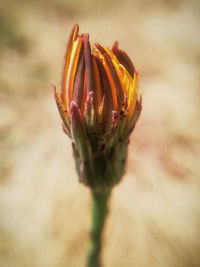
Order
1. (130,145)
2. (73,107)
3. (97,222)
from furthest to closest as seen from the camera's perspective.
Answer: (130,145) < (97,222) < (73,107)

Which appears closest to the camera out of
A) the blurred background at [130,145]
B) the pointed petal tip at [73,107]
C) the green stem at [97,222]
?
the pointed petal tip at [73,107]

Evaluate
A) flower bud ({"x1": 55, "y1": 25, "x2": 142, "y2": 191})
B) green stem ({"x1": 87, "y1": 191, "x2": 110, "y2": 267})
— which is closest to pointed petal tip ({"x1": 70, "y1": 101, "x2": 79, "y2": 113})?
flower bud ({"x1": 55, "y1": 25, "x2": 142, "y2": 191})

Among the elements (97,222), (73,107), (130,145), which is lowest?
(97,222)

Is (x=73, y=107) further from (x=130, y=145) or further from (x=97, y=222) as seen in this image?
(x=130, y=145)

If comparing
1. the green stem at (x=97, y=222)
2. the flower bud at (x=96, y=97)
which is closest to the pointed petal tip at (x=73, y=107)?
the flower bud at (x=96, y=97)

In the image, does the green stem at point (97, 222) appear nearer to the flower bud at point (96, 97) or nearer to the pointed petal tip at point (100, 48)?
the flower bud at point (96, 97)

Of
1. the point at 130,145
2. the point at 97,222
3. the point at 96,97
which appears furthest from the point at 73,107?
the point at 130,145
